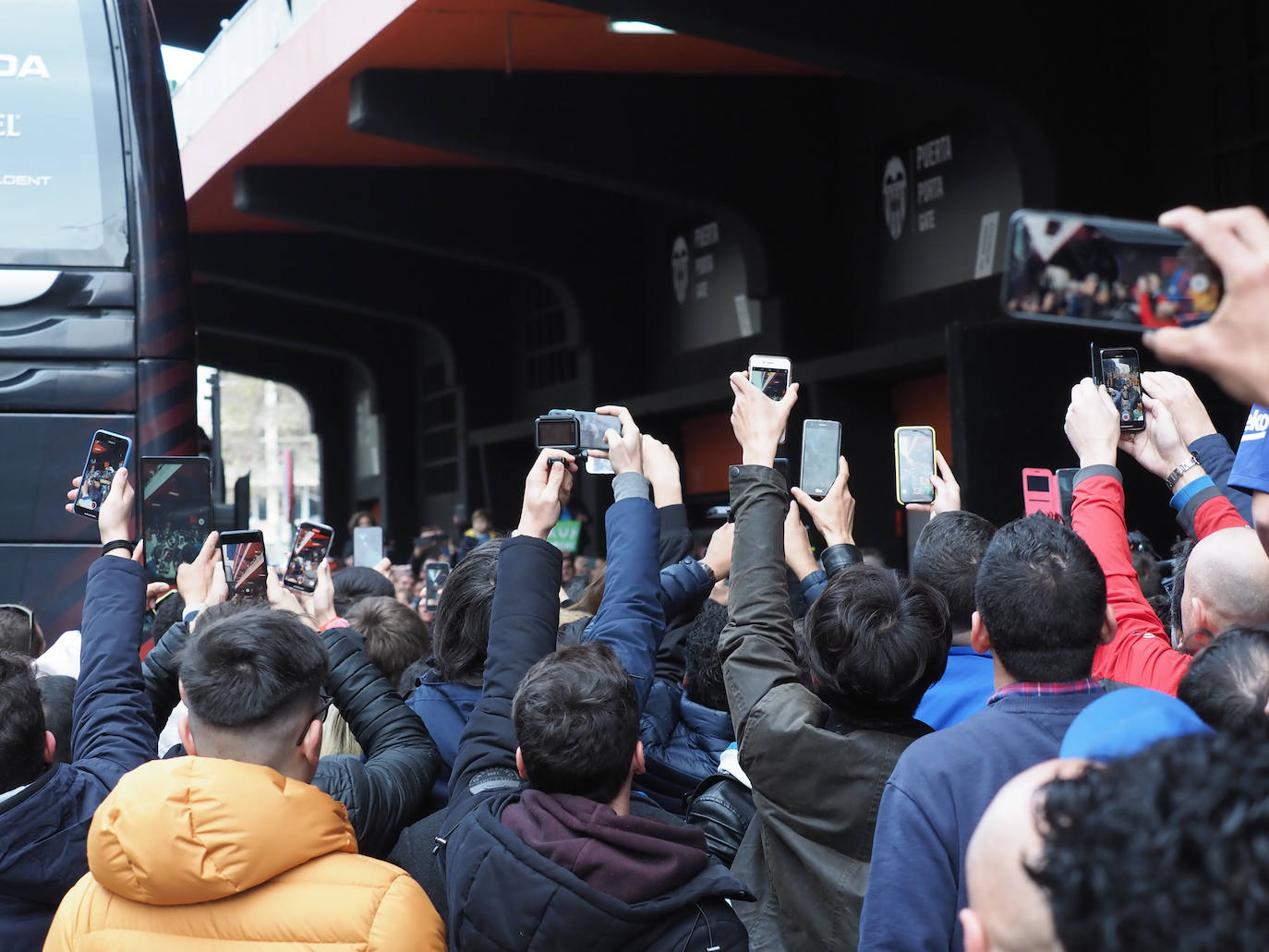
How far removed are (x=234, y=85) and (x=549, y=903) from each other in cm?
1310

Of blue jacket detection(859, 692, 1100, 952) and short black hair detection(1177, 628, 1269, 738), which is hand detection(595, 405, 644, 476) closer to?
blue jacket detection(859, 692, 1100, 952)

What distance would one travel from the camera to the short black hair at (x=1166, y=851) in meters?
0.99

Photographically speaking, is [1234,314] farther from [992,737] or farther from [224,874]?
[224,874]

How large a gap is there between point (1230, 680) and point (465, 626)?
1730 millimetres

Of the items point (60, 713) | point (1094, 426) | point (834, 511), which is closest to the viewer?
point (1094, 426)

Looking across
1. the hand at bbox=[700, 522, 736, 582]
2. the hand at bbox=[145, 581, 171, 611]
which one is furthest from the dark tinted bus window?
the hand at bbox=[700, 522, 736, 582]

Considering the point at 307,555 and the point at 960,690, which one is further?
the point at 307,555

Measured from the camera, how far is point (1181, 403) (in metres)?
3.44

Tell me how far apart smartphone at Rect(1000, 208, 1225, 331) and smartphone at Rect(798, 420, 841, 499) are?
237 cm

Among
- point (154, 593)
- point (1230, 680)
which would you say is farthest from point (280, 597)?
point (1230, 680)

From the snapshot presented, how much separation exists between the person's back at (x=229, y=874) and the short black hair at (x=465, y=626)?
2.99ft

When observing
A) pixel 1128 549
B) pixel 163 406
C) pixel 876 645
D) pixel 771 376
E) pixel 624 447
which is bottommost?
pixel 876 645

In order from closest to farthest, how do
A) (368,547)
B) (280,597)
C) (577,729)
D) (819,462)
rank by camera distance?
1. (577,729)
2. (819,462)
3. (280,597)
4. (368,547)

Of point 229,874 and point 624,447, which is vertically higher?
point 624,447
